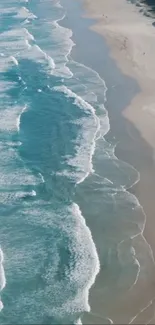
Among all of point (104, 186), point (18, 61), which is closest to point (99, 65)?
point (18, 61)

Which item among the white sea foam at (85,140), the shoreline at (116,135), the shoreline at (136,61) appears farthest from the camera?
the shoreline at (136,61)

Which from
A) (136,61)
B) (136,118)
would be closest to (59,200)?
(136,118)

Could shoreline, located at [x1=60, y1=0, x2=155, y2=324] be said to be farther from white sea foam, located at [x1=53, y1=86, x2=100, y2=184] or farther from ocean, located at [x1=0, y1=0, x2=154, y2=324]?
white sea foam, located at [x1=53, y1=86, x2=100, y2=184]

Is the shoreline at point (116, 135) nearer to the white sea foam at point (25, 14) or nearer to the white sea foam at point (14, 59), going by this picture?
the white sea foam at point (25, 14)

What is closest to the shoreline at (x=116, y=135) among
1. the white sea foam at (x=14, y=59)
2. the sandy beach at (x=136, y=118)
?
the sandy beach at (x=136, y=118)

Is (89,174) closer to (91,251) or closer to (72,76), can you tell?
(91,251)

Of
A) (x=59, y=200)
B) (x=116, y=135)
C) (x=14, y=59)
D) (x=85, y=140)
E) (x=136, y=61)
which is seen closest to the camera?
(x=59, y=200)

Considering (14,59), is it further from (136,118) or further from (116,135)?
(116,135)
